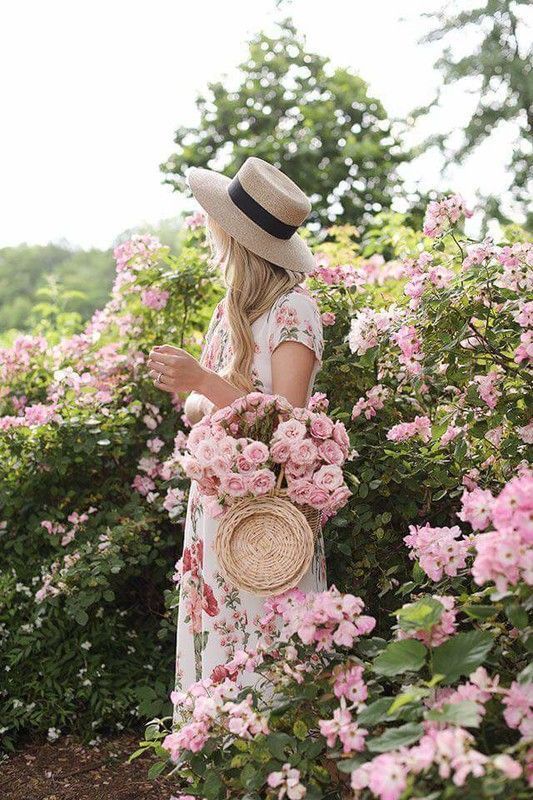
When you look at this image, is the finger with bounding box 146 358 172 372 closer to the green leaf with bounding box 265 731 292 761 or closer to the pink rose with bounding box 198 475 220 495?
the pink rose with bounding box 198 475 220 495

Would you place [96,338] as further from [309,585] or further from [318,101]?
[318,101]

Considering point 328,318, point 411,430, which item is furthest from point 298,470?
point 328,318

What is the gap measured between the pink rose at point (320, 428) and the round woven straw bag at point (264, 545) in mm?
159

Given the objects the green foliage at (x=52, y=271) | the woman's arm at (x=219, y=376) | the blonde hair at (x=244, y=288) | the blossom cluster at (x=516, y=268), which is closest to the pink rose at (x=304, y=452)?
the woman's arm at (x=219, y=376)

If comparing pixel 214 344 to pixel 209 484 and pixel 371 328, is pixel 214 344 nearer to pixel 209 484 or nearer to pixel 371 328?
pixel 371 328

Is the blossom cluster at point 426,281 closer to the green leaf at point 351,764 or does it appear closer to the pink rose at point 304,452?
the pink rose at point 304,452

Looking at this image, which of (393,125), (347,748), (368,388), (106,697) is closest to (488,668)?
(347,748)

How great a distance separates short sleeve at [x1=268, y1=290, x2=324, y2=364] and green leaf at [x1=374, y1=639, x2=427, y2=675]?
2.97 ft

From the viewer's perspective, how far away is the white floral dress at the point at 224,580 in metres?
2.28

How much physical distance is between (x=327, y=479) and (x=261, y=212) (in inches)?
30.2

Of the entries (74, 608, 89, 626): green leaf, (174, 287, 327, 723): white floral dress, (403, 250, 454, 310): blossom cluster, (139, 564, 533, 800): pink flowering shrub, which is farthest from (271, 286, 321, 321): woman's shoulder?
(74, 608, 89, 626): green leaf

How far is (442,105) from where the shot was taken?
343 inches

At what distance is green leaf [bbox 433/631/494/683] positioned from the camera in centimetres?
148

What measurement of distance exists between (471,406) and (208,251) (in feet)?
6.45
